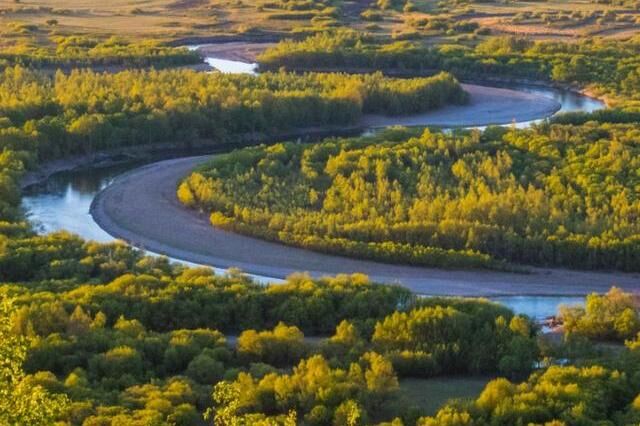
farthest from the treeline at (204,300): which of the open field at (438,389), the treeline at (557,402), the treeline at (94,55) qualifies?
the treeline at (94,55)

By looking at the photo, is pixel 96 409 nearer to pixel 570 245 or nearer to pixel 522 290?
pixel 522 290

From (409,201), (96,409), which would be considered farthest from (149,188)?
(96,409)

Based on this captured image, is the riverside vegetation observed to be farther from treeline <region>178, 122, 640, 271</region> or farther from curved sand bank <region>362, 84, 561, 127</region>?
curved sand bank <region>362, 84, 561, 127</region>

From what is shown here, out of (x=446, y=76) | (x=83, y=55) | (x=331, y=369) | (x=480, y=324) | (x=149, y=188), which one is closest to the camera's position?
(x=331, y=369)

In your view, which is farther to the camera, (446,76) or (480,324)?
(446,76)

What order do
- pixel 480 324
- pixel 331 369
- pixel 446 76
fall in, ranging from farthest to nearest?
pixel 446 76 < pixel 480 324 < pixel 331 369

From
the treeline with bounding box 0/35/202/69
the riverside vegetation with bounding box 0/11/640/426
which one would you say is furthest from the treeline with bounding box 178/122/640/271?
the treeline with bounding box 0/35/202/69

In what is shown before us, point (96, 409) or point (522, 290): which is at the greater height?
point (96, 409)
